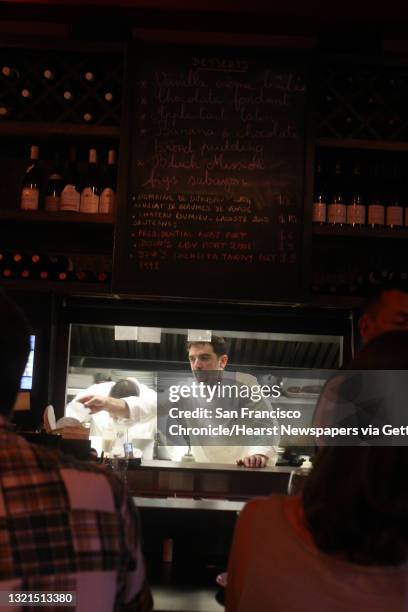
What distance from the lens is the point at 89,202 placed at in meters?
3.17

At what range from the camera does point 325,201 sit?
334cm

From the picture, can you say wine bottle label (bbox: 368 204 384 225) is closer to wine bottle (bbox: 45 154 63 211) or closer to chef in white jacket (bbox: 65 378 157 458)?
chef in white jacket (bbox: 65 378 157 458)

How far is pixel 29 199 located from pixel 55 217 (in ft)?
0.55

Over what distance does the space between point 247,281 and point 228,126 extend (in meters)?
0.70

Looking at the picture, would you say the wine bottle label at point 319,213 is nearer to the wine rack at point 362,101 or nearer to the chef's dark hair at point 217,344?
the wine rack at point 362,101

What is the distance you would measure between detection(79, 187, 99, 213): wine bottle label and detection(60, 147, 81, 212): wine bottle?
23mm

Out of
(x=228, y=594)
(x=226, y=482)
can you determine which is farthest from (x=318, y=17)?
(x=228, y=594)

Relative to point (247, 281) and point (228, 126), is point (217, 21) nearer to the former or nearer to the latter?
point (228, 126)

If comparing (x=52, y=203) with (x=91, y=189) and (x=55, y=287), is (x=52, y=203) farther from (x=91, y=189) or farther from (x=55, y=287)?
(x=55, y=287)

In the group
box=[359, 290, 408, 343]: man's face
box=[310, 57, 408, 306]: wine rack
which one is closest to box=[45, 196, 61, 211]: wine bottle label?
box=[310, 57, 408, 306]: wine rack

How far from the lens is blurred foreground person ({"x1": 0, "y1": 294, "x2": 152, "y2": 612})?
0.95m

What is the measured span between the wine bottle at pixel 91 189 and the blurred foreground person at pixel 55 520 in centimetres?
219

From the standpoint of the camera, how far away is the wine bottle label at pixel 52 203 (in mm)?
3209

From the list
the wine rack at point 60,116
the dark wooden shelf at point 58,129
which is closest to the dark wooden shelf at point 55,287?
the wine rack at point 60,116
